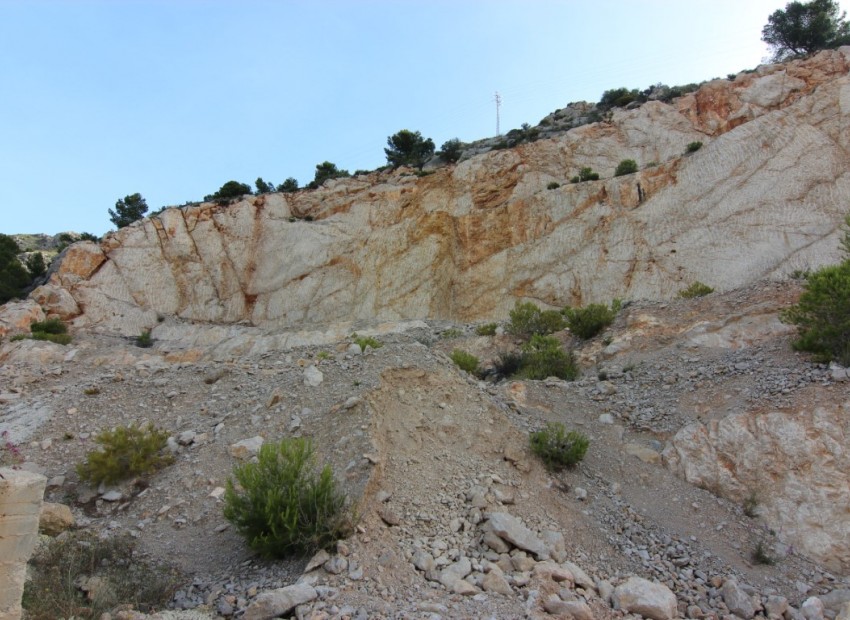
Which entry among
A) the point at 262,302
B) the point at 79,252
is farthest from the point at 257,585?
the point at 79,252

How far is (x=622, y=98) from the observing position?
27547 mm

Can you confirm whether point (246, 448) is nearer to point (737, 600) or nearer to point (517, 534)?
point (517, 534)

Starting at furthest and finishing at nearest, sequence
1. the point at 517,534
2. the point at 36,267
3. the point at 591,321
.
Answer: the point at 36,267
the point at 591,321
the point at 517,534

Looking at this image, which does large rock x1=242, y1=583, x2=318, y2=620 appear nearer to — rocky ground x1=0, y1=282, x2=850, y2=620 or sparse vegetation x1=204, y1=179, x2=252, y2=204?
rocky ground x1=0, y1=282, x2=850, y2=620

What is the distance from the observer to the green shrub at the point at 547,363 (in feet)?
33.3

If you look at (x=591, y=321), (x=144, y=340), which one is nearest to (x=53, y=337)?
(x=144, y=340)

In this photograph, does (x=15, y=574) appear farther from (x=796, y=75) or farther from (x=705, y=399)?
(x=796, y=75)

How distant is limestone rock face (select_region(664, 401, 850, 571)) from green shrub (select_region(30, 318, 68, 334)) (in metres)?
20.3

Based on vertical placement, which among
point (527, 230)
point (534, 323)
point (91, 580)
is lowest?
point (534, 323)

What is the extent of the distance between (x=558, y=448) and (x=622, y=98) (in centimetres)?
2563

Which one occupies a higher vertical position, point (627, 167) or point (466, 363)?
point (627, 167)

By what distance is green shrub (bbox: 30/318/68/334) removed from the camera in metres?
19.1

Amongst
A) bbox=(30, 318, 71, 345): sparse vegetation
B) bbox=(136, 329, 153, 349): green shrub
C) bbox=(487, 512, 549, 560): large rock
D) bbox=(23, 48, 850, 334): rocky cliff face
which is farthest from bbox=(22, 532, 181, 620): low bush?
bbox=(136, 329, 153, 349): green shrub

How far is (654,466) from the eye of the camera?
22.6 feet
